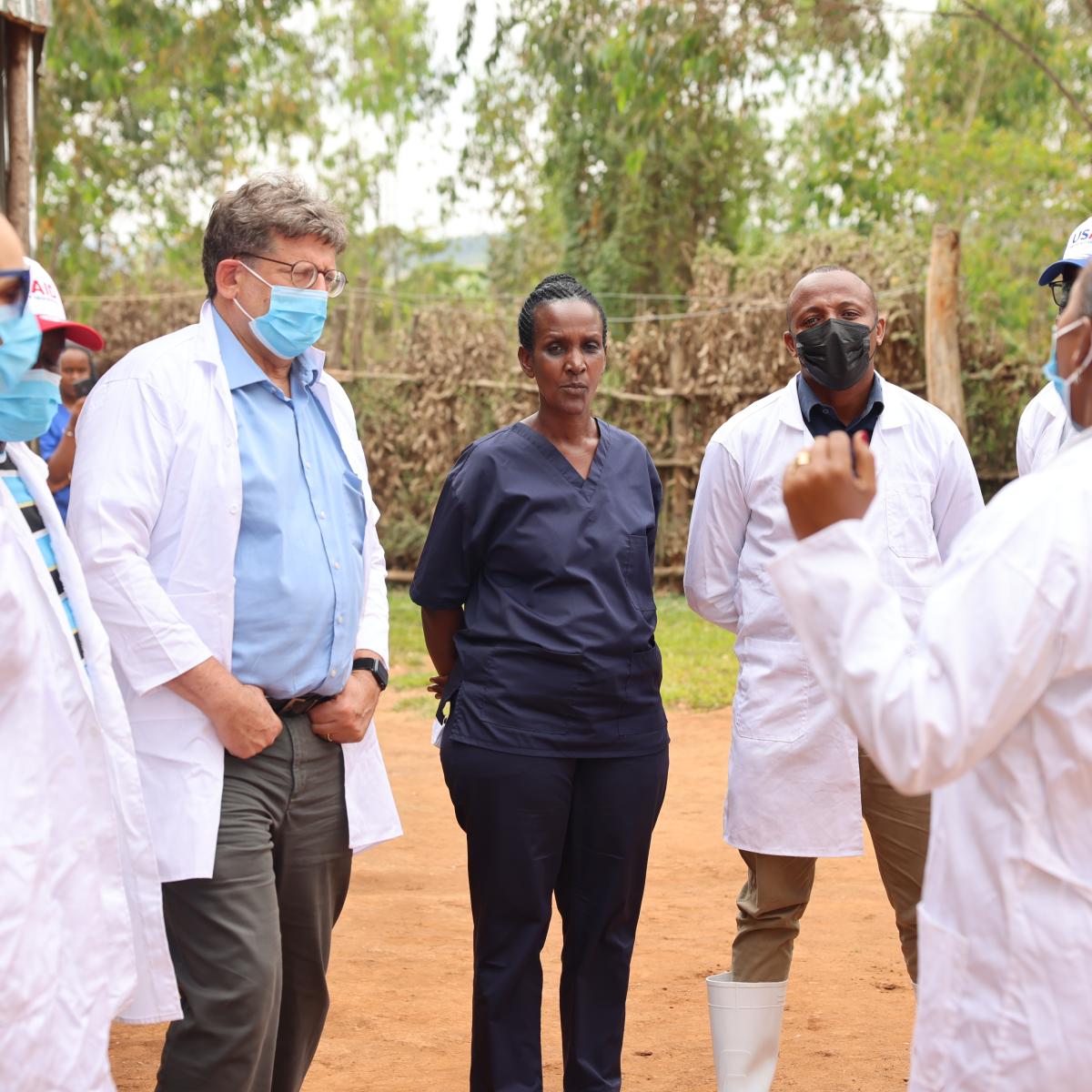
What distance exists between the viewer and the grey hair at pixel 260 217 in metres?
3.35

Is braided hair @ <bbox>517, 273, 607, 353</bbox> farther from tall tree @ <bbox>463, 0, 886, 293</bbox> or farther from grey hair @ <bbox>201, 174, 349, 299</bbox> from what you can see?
tall tree @ <bbox>463, 0, 886, 293</bbox>

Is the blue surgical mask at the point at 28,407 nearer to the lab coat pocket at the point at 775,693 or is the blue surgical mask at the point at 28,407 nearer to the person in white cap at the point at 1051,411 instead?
the lab coat pocket at the point at 775,693

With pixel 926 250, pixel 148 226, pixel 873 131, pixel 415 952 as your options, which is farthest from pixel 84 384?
pixel 148 226

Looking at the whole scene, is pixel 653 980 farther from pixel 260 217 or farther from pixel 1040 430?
pixel 260 217

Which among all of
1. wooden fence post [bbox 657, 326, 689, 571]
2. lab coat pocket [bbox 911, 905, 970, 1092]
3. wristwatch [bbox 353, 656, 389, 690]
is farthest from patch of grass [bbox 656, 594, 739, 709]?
lab coat pocket [bbox 911, 905, 970, 1092]

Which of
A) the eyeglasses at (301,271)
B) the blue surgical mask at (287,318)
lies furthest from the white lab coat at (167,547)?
the eyeglasses at (301,271)

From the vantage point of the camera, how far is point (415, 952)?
5652mm

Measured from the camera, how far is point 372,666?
355 cm

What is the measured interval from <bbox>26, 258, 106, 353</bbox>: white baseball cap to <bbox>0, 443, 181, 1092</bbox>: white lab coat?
31 cm

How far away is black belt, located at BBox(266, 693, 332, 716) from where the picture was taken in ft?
10.7

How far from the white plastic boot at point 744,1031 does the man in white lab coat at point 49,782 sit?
69.2 inches

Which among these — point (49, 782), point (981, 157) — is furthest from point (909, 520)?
point (981, 157)

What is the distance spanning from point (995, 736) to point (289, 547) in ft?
5.92

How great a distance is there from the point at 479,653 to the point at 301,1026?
1.00 metres
